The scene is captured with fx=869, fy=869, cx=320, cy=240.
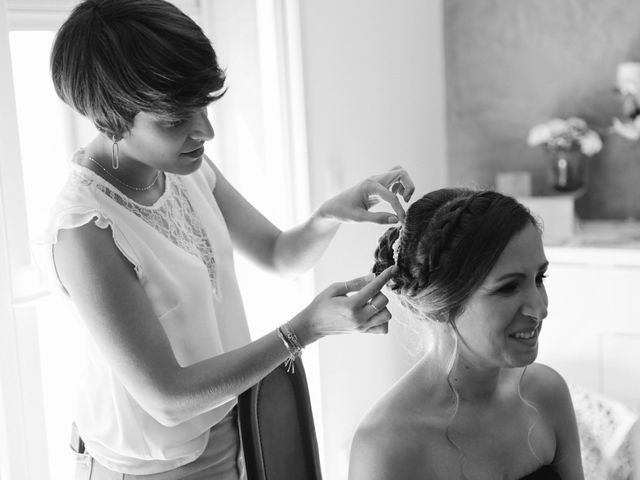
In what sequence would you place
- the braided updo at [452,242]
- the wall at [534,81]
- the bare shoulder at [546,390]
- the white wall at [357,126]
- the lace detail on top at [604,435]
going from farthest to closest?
the wall at [534,81]
the white wall at [357,126]
the lace detail on top at [604,435]
the bare shoulder at [546,390]
the braided updo at [452,242]

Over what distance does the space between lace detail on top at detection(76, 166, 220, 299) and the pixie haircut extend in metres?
0.13

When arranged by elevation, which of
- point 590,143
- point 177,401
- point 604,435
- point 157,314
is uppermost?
point 590,143

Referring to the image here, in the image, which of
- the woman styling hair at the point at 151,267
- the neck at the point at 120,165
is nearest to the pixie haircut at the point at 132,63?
the woman styling hair at the point at 151,267

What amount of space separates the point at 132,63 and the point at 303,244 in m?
0.60

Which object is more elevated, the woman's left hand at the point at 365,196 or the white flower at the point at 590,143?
the woman's left hand at the point at 365,196

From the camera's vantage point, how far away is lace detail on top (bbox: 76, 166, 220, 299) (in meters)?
1.48

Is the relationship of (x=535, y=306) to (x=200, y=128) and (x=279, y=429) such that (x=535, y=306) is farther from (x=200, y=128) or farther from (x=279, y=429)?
(x=200, y=128)

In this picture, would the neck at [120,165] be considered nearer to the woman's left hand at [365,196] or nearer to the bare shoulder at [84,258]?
the bare shoulder at [84,258]

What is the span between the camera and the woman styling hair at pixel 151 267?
4.39 feet

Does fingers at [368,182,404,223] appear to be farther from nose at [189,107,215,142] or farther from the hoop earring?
the hoop earring

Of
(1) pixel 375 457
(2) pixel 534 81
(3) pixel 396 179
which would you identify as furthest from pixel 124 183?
(2) pixel 534 81

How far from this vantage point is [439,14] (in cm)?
377

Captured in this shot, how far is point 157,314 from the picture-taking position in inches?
58.7

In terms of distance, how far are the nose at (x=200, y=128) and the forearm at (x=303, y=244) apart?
375 mm
